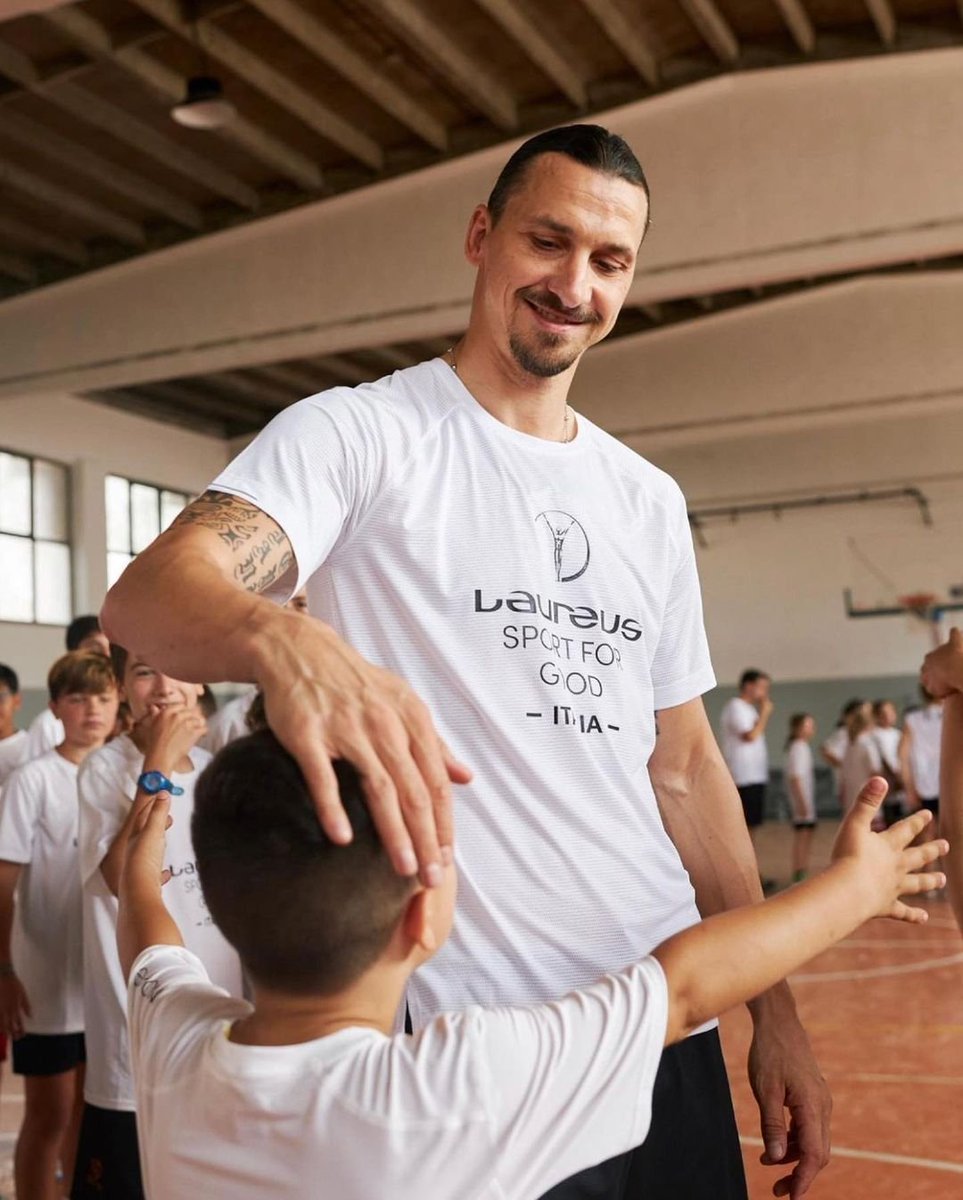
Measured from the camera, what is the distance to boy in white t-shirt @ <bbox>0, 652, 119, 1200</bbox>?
402cm

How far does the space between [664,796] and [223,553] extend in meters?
0.91

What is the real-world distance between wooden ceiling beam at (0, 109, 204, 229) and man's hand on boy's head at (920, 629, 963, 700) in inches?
323

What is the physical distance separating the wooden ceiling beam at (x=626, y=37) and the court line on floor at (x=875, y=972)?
5.52 metres

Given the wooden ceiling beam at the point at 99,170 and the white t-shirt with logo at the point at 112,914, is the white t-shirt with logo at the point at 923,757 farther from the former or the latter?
the white t-shirt with logo at the point at 112,914

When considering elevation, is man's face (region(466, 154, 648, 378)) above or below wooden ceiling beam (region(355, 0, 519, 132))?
below

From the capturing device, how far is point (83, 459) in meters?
14.2

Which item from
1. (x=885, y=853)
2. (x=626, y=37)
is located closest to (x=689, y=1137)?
(x=885, y=853)

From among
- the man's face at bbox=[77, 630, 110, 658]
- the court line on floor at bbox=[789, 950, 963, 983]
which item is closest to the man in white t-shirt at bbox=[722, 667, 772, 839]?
the court line on floor at bbox=[789, 950, 963, 983]

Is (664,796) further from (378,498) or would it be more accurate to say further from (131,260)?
(131,260)

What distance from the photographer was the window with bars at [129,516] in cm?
1484

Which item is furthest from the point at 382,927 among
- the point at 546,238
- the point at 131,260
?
the point at 131,260

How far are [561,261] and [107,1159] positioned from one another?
238 centimetres

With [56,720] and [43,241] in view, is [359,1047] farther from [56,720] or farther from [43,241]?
[43,241]

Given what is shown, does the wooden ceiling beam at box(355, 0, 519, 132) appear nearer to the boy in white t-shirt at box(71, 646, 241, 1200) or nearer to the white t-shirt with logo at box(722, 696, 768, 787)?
the boy in white t-shirt at box(71, 646, 241, 1200)
